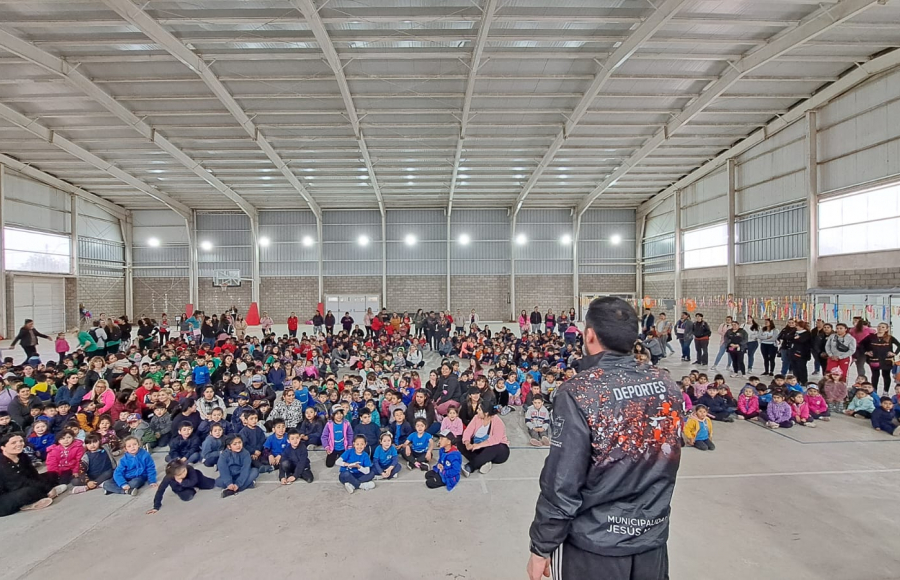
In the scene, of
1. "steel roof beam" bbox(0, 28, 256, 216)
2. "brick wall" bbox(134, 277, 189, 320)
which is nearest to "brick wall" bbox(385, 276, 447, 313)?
"brick wall" bbox(134, 277, 189, 320)

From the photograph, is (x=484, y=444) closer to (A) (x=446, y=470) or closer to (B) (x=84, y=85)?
(A) (x=446, y=470)

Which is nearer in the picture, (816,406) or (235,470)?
(235,470)

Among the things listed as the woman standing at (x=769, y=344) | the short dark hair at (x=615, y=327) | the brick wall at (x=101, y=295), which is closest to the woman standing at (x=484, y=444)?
the short dark hair at (x=615, y=327)

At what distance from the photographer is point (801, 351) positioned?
9.81m

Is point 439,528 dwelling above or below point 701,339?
below

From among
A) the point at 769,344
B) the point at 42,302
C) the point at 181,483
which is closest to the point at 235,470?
the point at 181,483

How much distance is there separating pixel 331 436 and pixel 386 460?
949mm

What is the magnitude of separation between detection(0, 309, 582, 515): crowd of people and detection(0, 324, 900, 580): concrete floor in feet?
0.78

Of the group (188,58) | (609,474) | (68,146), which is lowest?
(609,474)

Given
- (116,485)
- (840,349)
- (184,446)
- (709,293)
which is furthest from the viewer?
(709,293)

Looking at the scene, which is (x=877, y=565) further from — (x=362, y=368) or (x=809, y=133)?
(x=809, y=133)

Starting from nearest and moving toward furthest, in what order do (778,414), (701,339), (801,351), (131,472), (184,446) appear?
(131,472)
(184,446)
(778,414)
(801,351)
(701,339)

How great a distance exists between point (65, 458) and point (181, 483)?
1.76 metres

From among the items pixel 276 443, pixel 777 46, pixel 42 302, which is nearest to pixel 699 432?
pixel 276 443
